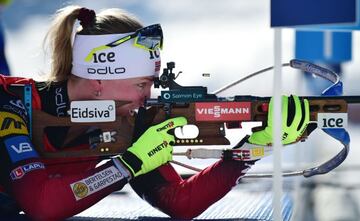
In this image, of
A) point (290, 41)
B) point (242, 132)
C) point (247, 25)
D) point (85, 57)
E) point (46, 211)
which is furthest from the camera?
point (247, 25)

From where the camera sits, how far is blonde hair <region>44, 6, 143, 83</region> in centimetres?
360

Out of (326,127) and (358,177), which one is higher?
(326,127)

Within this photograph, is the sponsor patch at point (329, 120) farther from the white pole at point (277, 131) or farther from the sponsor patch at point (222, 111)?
the white pole at point (277, 131)

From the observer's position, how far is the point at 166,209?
3602 millimetres

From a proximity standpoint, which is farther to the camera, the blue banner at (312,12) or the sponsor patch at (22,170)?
the sponsor patch at (22,170)

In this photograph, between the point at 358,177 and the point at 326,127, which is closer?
the point at 326,127

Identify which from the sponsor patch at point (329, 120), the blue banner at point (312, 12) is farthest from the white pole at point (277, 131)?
the sponsor patch at point (329, 120)

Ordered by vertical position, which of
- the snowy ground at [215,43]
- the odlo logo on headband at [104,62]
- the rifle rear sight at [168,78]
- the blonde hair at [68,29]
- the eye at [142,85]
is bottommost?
the snowy ground at [215,43]

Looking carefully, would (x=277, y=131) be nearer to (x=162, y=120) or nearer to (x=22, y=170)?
(x=162, y=120)

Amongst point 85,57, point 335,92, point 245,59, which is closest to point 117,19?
point 85,57

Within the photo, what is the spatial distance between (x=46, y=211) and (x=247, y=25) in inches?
379

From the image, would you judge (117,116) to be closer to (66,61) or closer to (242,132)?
(66,61)

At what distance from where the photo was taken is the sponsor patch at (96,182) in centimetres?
332

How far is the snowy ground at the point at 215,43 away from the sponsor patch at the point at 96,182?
260cm
